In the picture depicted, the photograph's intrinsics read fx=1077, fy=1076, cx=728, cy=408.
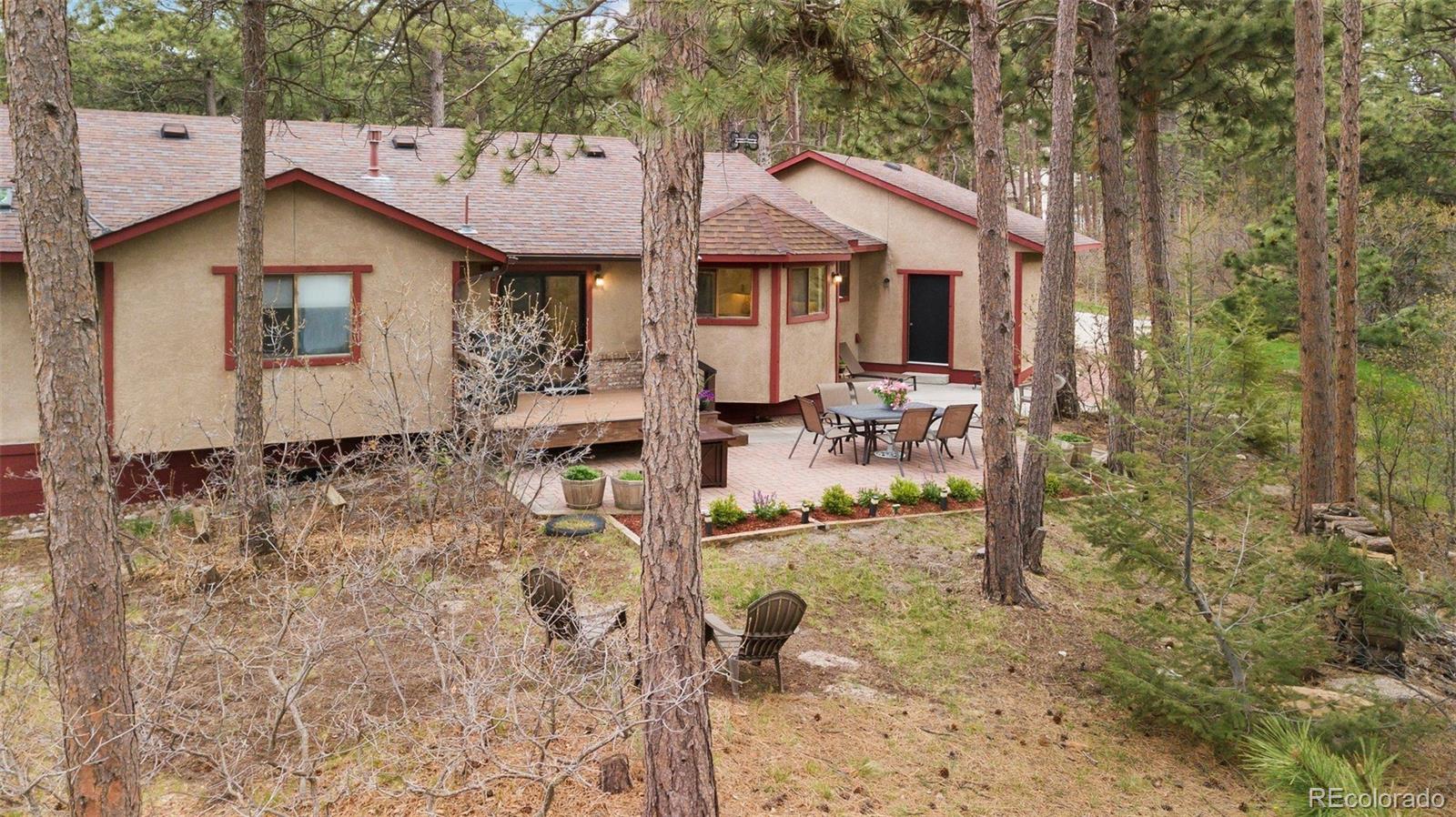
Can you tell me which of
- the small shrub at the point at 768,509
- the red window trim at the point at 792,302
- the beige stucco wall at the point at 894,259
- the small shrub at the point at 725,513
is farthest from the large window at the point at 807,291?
the small shrub at the point at 725,513

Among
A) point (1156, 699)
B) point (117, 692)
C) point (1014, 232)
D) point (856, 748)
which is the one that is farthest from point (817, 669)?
point (1014, 232)

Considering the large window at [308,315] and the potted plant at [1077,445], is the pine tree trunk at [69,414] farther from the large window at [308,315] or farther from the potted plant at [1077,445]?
the large window at [308,315]

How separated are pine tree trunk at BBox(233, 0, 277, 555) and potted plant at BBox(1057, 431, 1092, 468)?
7.50 m

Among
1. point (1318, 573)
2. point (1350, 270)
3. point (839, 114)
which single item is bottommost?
point (1318, 573)

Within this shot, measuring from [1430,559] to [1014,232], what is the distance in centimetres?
1050

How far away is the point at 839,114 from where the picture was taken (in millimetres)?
8250

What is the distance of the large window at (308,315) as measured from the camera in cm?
1293

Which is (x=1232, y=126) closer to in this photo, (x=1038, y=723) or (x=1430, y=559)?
(x=1430, y=559)

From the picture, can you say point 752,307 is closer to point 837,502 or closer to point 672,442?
point 837,502

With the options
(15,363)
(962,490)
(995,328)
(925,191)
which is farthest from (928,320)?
(15,363)

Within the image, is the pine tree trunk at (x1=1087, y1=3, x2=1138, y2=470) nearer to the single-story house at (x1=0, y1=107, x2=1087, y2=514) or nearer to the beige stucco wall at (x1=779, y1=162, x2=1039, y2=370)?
the single-story house at (x1=0, y1=107, x2=1087, y2=514)

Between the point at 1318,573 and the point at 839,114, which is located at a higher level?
the point at 839,114

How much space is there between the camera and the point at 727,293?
17.6 m

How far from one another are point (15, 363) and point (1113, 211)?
13.7 meters
